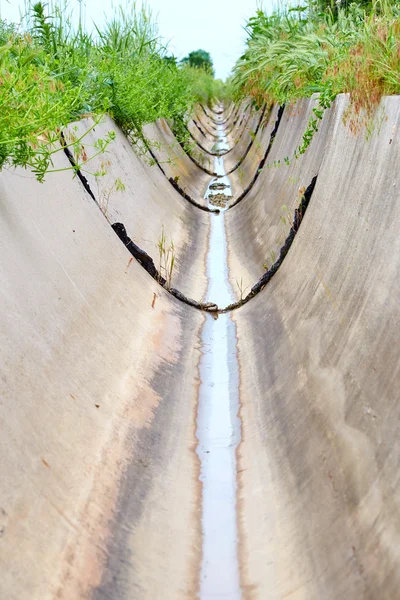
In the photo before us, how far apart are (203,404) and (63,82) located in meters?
2.95

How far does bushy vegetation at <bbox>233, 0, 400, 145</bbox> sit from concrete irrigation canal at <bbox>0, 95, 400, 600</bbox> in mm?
240

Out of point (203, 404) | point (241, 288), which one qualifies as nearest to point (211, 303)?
point (241, 288)

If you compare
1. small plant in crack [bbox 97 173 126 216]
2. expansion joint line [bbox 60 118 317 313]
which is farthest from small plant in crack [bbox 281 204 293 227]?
small plant in crack [bbox 97 173 126 216]

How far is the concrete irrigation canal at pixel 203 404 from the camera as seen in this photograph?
2.35 meters

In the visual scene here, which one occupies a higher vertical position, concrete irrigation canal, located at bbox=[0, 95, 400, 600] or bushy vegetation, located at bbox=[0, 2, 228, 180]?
bushy vegetation, located at bbox=[0, 2, 228, 180]

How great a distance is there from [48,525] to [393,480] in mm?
1087

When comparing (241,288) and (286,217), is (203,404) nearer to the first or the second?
(241,288)

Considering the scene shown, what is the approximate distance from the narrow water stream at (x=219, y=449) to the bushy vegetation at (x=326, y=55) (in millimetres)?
1595

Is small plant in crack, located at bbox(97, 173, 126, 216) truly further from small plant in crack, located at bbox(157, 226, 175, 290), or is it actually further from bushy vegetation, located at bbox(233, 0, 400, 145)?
bushy vegetation, located at bbox(233, 0, 400, 145)

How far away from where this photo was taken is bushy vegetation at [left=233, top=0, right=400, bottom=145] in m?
3.80

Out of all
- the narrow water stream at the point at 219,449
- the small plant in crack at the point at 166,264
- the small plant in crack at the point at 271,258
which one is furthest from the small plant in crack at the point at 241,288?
the small plant in crack at the point at 166,264

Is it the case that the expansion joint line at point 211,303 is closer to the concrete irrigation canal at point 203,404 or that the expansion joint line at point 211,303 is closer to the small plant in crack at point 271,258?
the concrete irrigation canal at point 203,404

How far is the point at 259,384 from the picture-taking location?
12.7 ft

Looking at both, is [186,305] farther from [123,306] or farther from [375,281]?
[375,281]
